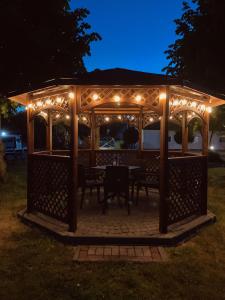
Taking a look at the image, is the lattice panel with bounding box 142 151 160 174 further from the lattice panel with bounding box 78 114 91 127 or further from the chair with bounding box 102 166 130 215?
the chair with bounding box 102 166 130 215

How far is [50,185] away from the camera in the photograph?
6012 millimetres

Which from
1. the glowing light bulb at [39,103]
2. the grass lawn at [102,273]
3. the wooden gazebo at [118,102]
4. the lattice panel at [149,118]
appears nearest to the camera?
the grass lawn at [102,273]

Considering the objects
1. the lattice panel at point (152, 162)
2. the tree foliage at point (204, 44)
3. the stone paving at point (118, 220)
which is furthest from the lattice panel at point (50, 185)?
the tree foliage at point (204, 44)

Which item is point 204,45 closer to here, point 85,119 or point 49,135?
point 85,119

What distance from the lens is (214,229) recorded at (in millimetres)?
5457

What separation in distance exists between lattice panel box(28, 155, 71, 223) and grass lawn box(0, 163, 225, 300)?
72 centimetres

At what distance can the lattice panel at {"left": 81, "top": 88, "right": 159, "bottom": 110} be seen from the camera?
4.98 meters

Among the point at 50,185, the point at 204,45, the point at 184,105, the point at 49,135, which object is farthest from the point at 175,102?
the point at 204,45

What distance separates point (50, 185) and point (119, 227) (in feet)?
6.22

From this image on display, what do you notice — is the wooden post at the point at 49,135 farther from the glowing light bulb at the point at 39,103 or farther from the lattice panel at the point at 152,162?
the lattice panel at the point at 152,162

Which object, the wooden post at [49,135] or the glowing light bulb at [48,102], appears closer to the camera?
the glowing light bulb at [48,102]

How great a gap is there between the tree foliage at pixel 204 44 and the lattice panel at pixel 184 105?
613 centimetres

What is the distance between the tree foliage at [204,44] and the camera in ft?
36.4

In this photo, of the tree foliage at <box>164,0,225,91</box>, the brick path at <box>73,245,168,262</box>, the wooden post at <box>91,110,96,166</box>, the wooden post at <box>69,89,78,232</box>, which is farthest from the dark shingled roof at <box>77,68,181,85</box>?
the tree foliage at <box>164,0,225,91</box>
